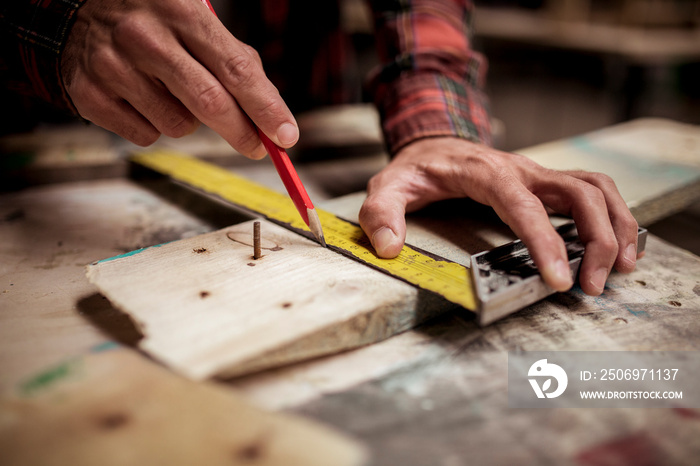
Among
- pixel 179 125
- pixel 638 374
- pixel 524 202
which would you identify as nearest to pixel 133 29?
pixel 179 125

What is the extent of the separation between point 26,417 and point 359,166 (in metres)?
1.61

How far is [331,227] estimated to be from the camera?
3.79ft

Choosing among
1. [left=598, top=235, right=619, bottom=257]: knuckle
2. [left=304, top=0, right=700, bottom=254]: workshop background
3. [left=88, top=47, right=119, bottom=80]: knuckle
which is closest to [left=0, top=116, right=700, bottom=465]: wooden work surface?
[left=598, top=235, right=619, bottom=257]: knuckle

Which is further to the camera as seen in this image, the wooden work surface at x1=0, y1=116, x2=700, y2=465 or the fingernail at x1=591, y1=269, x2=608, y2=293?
the fingernail at x1=591, y1=269, x2=608, y2=293

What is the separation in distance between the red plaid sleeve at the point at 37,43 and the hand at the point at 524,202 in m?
0.81

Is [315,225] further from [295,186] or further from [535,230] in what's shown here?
[535,230]

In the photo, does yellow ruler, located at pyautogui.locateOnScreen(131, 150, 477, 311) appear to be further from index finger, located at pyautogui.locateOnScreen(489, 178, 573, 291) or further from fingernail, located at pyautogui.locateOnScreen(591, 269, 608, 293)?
fingernail, located at pyautogui.locateOnScreen(591, 269, 608, 293)

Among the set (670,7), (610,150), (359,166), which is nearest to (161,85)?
(359,166)

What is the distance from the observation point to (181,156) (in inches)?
72.3

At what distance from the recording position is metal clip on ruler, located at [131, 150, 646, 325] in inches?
32.4

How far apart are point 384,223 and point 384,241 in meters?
0.05

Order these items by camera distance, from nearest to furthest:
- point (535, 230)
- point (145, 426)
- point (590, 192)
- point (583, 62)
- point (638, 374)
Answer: point (145, 426)
point (638, 374)
point (535, 230)
point (590, 192)
point (583, 62)

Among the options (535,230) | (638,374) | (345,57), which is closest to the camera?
(638,374)

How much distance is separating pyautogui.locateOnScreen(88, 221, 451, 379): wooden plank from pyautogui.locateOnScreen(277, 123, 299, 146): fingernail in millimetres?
224
